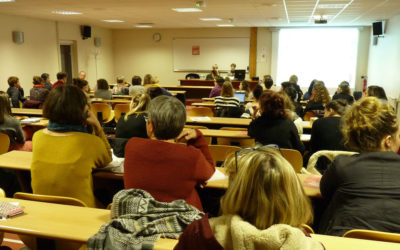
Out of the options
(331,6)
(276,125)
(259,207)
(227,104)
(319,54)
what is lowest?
(227,104)

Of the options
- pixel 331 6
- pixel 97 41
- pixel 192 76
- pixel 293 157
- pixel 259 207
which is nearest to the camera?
pixel 259 207

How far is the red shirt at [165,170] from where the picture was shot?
71.4 inches

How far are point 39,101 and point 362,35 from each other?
35.7 feet

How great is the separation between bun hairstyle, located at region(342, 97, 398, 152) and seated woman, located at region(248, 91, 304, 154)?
138cm

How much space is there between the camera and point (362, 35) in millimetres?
12797

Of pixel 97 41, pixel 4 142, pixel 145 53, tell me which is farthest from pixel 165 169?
pixel 145 53

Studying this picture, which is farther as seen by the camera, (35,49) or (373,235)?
(35,49)

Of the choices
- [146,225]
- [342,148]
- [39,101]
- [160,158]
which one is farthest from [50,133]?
[39,101]

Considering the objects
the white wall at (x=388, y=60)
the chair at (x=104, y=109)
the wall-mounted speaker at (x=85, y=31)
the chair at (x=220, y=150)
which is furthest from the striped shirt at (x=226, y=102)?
the wall-mounted speaker at (x=85, y=31)

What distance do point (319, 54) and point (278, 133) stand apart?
35.2 feet

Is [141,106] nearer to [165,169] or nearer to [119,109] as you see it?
[165,169]

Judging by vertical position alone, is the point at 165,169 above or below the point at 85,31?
below

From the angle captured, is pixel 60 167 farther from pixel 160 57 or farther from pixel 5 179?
pixel 160 57

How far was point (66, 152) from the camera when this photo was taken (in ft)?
7.28
